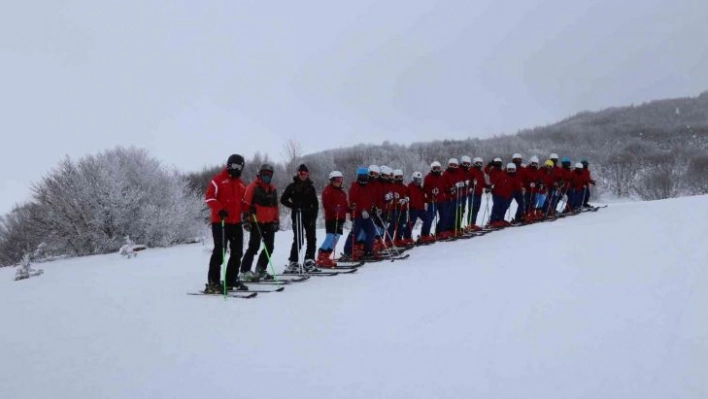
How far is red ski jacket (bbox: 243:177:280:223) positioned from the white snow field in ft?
5.94

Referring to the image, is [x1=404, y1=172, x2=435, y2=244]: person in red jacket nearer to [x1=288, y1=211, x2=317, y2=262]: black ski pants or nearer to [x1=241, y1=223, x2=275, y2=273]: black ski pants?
[x1=288, y1=211, x2=317, y2=262]: black ski pants

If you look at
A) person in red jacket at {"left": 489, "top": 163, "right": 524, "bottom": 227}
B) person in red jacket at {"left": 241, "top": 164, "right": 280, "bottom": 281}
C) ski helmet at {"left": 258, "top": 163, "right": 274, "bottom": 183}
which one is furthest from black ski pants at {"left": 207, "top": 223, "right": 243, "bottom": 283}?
person in red jacket at {"left": 489, "top": 163, "right": 524, "bottom": 227}

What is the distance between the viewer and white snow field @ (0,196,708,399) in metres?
4.38

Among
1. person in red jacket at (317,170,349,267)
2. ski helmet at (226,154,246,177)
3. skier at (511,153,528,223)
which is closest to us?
ski helmet at (226,154,246,177)

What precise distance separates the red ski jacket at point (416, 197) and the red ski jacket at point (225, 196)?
6378 millimetres

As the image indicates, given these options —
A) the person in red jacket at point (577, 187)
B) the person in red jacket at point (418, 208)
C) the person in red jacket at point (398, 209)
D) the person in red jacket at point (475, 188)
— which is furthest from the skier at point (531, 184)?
the person in red jacket at point (398, 209)

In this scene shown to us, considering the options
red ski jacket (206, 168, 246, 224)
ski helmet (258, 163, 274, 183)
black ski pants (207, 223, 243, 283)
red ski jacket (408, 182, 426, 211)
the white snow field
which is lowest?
the white snow field

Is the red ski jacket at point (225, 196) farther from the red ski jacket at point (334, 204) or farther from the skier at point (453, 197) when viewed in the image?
the skier at point (453, 197)

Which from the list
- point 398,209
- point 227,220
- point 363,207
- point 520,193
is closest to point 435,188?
point 398,209

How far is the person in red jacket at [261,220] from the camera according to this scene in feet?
32.4

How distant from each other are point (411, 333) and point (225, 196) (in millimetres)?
4825

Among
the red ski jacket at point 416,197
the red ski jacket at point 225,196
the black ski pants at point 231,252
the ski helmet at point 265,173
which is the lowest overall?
the black ski pants at point 231,252

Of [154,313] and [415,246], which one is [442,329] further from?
[415,246]

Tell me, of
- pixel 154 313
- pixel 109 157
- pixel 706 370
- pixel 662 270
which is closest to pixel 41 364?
pixel 154 313
